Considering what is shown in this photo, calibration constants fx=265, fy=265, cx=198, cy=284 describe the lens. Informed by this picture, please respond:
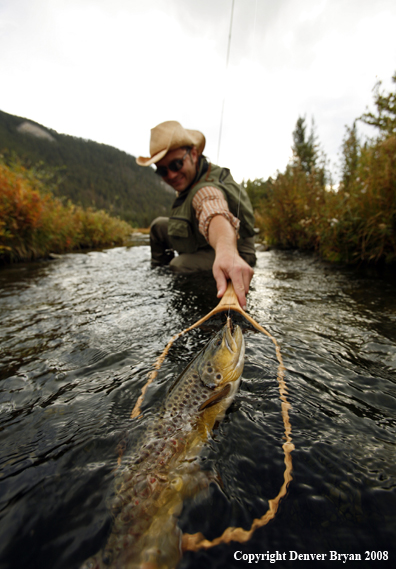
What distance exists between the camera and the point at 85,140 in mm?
172125

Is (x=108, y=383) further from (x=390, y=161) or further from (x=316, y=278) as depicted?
(x=390, y=161)

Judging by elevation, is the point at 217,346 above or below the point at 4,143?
below

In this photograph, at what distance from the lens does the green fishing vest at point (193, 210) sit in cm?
481

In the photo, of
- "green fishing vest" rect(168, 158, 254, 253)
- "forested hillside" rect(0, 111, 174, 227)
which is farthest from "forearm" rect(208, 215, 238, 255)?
"forested hillside" rect(0, 111, 174, 227)

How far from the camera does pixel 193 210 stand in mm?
4844

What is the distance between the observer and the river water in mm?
1026

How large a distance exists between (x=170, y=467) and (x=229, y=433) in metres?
0.37

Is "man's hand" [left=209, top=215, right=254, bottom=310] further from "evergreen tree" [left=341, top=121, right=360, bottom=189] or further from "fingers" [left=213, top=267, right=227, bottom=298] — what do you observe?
"evergreen tree" [left=341, top=121, right=360, bottom=189]

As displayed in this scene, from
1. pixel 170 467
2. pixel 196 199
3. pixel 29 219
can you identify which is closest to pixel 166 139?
pixel 196 199

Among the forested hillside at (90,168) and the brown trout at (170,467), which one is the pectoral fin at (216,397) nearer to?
the brown trout at (170,467)

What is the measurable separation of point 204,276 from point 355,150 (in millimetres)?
5242

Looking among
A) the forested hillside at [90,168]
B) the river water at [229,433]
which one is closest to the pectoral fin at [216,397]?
the river water at [229,433]

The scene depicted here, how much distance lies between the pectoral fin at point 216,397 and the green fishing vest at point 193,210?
3657 mm

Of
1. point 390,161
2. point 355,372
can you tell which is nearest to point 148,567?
point 355,372
